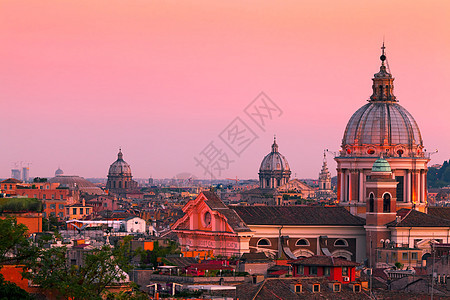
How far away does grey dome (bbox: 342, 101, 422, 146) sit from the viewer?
Answer: 10300 centimetres

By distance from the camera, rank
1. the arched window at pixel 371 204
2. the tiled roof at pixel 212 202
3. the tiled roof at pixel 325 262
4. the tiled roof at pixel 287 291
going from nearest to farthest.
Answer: the tiled roof at pixel 287 291
the tiled roof at pixel 325 262
the tiled roof at pixel 212 202
the arched window at pixel 371 204

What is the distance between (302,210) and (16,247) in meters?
43.5

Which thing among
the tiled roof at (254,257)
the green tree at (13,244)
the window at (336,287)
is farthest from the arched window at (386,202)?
the green tree at (13,244)

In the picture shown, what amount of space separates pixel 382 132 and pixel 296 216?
32.3 feet

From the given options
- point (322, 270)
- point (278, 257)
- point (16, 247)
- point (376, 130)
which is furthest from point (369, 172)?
point (16, 247)

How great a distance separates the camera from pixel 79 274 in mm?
52938

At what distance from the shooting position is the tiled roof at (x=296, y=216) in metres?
95.8

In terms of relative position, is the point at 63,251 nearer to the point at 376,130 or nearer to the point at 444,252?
the point at 444,252

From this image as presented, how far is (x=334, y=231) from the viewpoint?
97188 millimetres

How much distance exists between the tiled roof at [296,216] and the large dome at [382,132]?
18.5ft

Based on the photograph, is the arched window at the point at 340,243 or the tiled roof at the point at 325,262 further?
the arched window at the point at 340,243

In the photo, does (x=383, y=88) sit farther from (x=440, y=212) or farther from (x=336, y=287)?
(x=336, y=287)

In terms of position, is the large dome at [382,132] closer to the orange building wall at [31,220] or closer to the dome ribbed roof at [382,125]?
the dome ribbed roof at [382,125]

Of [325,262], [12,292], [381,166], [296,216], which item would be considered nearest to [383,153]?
[381,166]
